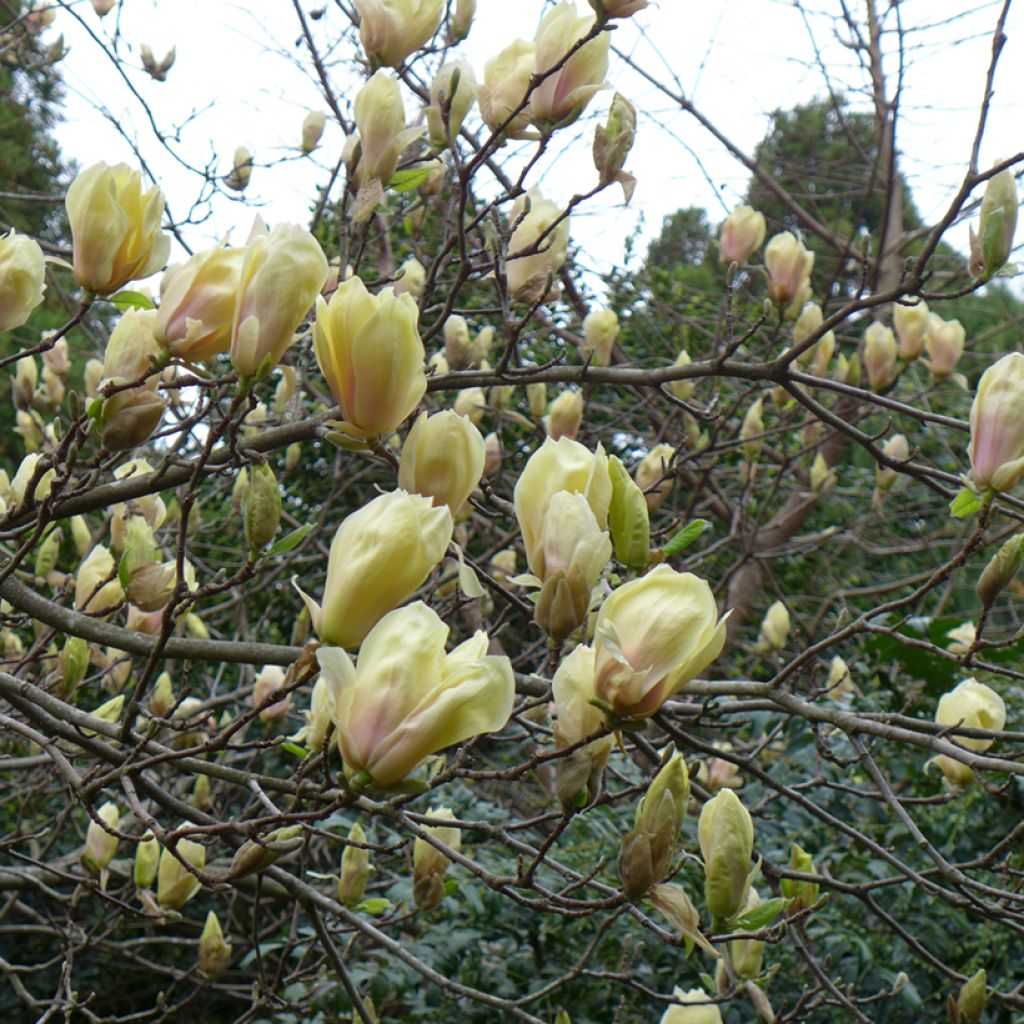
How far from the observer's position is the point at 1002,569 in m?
1.13

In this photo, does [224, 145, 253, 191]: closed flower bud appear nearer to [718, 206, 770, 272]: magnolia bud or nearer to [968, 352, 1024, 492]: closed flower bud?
[718, 206, 770, 272]: magnolia bud

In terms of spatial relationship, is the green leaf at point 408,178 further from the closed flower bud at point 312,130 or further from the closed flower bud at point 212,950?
the closed flower bud at point 312,130

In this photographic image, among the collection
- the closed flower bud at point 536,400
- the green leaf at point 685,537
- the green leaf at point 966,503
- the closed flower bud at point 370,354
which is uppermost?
the closed flower bud at point 370,354

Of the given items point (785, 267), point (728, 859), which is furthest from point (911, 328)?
point (728, 859)

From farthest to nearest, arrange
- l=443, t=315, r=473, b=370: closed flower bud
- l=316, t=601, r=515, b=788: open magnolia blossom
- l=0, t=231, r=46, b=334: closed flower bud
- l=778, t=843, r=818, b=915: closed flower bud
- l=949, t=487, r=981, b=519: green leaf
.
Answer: l=443, t=315, r=473, b=370: closed flower bud, l=778, t=843, r=818, b=915: closed flower bud, l=949, t=487, r=981, b=519: green leaf, l=0, t=231, r=46, b=334: closed flower bud, l=316, t=601, r=515, b=788: open magnolia blossom

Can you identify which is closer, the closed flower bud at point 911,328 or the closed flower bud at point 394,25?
the closed flower bud at point 394,25

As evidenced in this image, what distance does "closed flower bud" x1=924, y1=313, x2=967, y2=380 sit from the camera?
2416 millimetres

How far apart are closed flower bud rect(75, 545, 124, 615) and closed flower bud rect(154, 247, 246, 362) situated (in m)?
0.61

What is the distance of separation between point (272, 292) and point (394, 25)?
580mm

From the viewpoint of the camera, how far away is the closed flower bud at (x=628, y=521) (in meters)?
0.95

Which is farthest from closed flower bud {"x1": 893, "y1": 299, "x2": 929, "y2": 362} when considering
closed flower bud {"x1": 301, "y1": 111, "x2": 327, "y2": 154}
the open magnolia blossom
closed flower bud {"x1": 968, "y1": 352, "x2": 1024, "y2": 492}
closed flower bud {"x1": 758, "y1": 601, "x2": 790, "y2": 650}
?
the open magnolia blossom

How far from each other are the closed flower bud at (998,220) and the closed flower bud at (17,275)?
98cm

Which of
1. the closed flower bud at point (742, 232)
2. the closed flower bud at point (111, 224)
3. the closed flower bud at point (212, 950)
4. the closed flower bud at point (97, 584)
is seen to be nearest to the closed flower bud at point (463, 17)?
the closed flower bud at point (111, 224)

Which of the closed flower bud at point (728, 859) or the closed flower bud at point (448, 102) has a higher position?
the closed flower bud at point (448, 102)
